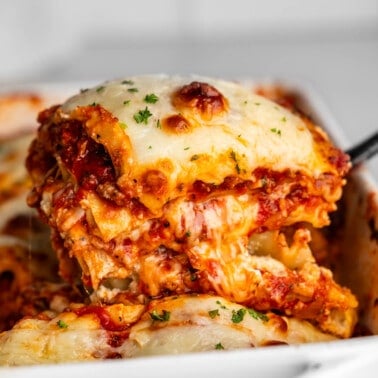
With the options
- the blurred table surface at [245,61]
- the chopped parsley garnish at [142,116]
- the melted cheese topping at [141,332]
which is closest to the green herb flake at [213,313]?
the melted cheese topping at [141,332]

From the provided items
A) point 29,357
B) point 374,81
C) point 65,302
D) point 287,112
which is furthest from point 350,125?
point 29,357

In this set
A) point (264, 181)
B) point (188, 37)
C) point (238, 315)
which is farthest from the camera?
point (188, 37)

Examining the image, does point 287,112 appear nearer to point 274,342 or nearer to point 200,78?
point 200,78

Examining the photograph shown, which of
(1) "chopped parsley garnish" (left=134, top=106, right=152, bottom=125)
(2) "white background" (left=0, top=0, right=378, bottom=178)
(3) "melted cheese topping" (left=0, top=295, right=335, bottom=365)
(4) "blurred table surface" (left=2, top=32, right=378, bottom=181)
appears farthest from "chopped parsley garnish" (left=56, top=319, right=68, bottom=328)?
(2) "white background" (left=0, top=0, right=378, bottom=178)

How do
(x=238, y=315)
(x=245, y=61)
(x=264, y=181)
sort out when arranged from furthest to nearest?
1. (x=245, y=61)
2. (x=264, y=181)
3. (x=238, y=315)

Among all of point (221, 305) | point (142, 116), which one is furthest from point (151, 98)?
point (221, 305)

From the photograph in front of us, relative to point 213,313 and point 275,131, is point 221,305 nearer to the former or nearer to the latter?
point 213,313

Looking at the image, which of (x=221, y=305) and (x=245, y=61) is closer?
(x=221, y=305)

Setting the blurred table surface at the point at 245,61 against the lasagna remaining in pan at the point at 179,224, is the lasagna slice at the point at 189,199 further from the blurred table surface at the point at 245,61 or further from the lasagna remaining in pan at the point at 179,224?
the blurred table surface at the point at 245,61

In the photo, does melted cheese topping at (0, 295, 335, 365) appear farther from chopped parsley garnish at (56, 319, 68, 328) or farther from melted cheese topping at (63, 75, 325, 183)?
melted cheese topping at (63, 75, 325, 183)
